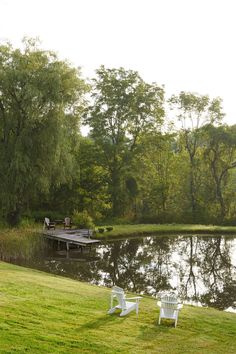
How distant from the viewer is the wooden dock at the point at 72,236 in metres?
22.2

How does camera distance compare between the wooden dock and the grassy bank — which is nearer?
the wooden dock

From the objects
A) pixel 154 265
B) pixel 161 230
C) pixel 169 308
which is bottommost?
pixel 154 265

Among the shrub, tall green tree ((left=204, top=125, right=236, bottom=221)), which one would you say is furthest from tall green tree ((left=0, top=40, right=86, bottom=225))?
tall green tree ((left=204, top=125, right=236, bottom=221))

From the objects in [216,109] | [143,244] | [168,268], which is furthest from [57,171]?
[216,109]

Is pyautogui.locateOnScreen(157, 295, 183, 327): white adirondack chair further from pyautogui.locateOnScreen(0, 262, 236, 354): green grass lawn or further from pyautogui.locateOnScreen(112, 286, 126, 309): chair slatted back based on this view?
pyautogui.locateOnScreen(112, 286, 126, 309): chair slatted back

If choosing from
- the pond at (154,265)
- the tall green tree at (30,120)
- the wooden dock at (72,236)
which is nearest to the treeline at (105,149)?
the tall green tree at (30,120)

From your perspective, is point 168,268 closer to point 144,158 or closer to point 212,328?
point 212,328

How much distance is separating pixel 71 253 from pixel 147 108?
19.5m

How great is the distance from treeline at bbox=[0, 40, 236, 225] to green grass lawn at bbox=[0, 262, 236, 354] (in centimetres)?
1399

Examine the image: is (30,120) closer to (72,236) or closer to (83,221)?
(72,236)

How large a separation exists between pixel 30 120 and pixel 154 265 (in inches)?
433

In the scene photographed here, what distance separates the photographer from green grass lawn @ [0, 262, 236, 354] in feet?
22.1

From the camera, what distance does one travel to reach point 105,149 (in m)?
36.2

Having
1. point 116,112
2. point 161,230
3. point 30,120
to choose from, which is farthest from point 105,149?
point 30,120
